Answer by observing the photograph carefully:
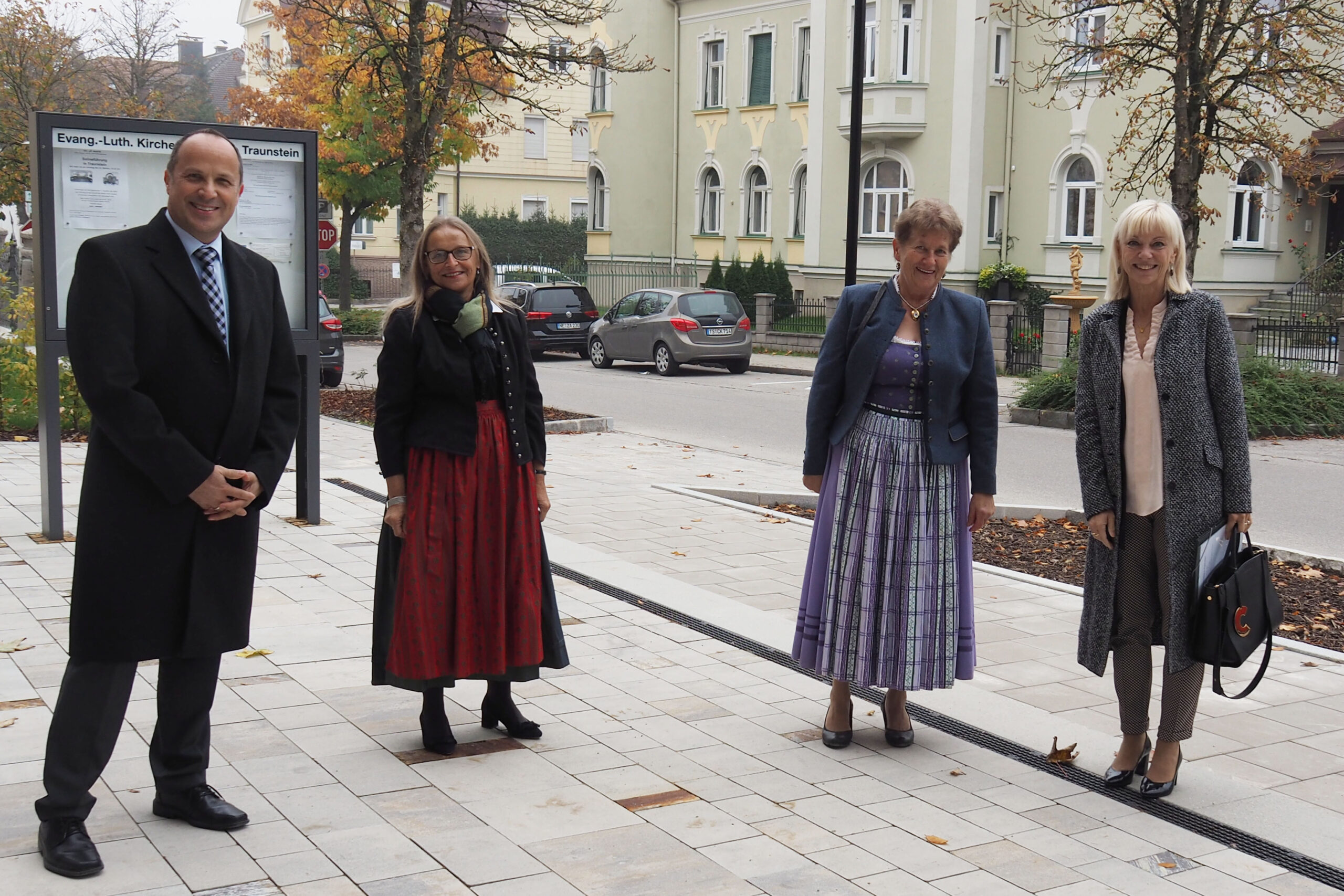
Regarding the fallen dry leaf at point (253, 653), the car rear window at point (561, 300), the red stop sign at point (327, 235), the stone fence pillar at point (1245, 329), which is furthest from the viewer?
the car rear window at point (561, 300)

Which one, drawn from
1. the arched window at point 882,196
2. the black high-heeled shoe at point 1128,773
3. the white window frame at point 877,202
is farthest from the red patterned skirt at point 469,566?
the arched window at point 882,196

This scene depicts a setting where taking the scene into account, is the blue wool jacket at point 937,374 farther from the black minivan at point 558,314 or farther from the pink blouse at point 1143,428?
the black minivan at point 558,314

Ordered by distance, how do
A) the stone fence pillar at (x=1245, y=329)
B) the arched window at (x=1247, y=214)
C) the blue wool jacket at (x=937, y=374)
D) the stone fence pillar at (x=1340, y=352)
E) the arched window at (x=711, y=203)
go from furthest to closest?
the arched window at (x=711, y=203), the arched window at (x=1247, y=214), the stone fence pillar at (x=1245, y=329), the stone fence pillar at (x=1340, y=352), the blue wool jacket at (x=937, y=374)

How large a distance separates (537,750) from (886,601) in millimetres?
1335

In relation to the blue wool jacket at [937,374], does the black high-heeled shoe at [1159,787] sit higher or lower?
lower

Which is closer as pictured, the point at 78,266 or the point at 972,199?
the point at 78,266

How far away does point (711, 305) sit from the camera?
2573 cm

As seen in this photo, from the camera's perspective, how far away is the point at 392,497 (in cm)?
488

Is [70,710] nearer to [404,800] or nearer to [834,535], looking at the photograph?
[404,800]

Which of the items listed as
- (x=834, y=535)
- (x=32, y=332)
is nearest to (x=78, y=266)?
(x=834, y=535)

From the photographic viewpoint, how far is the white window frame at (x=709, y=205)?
40.0m

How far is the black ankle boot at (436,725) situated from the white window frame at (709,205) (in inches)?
1403

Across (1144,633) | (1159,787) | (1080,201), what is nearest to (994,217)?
(1080,201)

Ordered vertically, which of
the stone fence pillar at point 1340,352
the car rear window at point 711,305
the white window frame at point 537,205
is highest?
the white window frame at point 537,205
